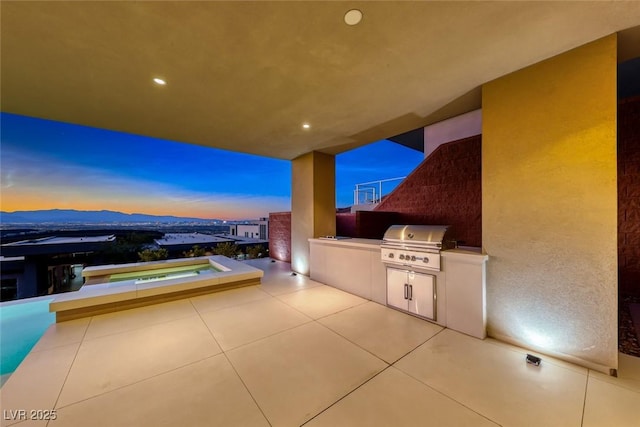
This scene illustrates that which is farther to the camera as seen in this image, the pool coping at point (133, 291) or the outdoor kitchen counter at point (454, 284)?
the pool coping at point (133, 291)

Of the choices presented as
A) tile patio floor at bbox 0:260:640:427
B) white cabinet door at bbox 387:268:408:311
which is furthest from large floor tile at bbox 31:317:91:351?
white cabinet door at bbox 387:268:408:311

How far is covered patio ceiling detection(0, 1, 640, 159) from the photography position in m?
1.58

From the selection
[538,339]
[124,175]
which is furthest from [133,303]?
[124,175]

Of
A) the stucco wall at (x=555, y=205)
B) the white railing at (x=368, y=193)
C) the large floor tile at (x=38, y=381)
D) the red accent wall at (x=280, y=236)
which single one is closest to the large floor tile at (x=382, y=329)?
the stucco wall at (x=555, y=205)

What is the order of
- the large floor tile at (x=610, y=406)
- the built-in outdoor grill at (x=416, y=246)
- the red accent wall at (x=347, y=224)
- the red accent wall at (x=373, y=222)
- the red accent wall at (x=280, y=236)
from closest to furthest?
the large floor tile at (x=610, y=406)
the built-in outdoor grill at (x=416, y=246)
the red accent wall at (x=373, y=222)
the red accent wall at (x=347, y=224)
the red accent wall at (x=280, y=236)

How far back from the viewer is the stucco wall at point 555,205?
1.84 metres

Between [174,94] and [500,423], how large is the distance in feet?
14.1

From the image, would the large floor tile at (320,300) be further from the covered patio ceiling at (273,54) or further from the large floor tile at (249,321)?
the covered patio ceiling at (273,54)

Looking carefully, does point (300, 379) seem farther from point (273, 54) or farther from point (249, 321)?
point (273, 54)

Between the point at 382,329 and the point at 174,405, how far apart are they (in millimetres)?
→ 2155

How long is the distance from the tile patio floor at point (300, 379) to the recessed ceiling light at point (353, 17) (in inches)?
113

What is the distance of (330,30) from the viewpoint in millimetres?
1745

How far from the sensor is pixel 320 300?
3652 mm

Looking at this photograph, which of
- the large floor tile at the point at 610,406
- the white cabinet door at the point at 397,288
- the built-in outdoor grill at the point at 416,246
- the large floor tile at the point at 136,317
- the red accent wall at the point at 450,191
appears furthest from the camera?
the red accent wall at the point at 450,191
